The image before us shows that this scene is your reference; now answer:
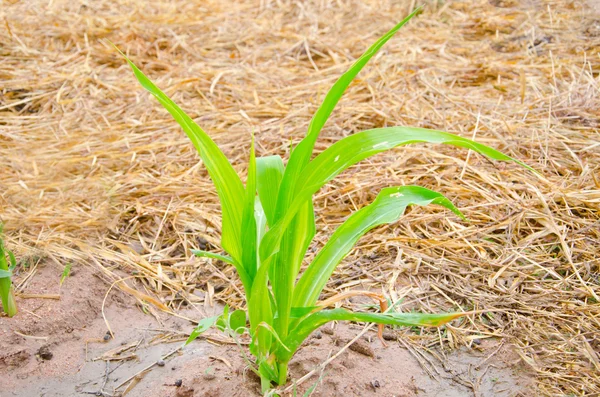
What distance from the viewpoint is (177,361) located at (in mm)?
1756

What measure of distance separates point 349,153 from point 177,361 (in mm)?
798

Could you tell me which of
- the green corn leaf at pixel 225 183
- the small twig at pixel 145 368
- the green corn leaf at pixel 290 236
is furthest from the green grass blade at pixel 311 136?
the small twig at pixel 145 368

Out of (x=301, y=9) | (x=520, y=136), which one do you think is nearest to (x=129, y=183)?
(x=520, y=136)

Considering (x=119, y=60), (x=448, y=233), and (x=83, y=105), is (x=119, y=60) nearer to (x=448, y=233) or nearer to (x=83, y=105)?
(x=83, y=105)

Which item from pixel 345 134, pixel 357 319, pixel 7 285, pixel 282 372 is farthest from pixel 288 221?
pixel 345 134

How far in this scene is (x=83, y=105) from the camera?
3.36 meters

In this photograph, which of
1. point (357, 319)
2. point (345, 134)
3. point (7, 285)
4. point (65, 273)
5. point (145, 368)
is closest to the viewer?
point (357, 319)

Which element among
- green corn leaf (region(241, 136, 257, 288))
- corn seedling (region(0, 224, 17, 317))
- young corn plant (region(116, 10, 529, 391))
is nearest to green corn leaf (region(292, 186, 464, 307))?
young corn plant (region(116, 10, 529, 391))

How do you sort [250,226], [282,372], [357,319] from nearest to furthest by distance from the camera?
[357,319] → [250,226] → [282,372]

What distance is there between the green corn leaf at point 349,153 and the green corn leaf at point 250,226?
5cm

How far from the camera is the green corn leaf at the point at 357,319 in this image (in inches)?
51.0

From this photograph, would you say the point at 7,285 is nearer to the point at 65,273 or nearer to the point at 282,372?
the point at 65,273

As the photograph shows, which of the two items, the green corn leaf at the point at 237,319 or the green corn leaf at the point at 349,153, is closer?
the green corn leaf at the point at 349,153

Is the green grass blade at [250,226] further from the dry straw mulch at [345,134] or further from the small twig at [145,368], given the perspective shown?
the dry straw mulch at [345,134]
